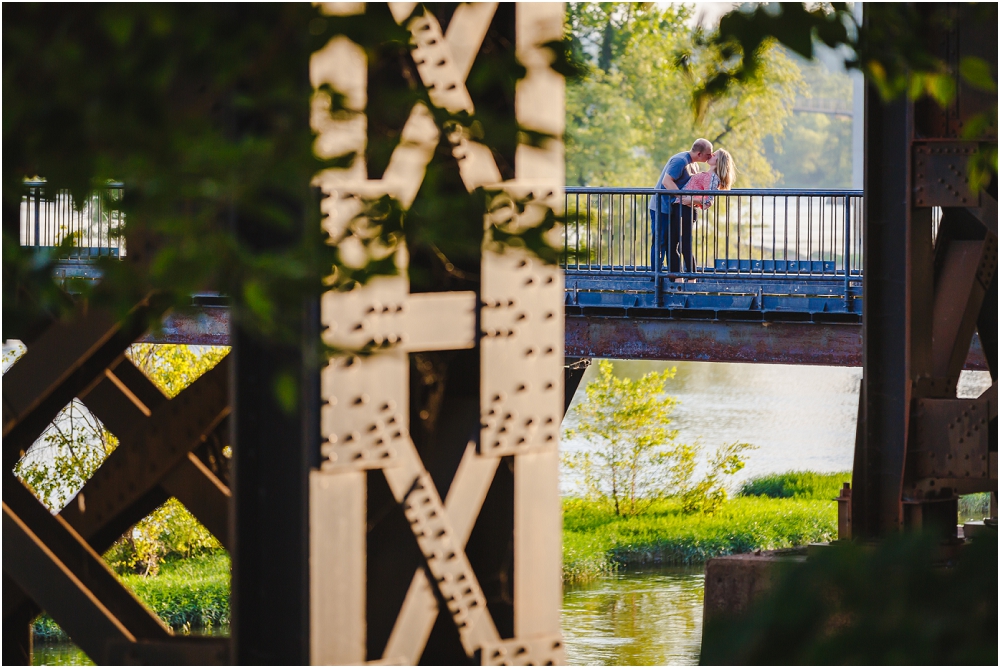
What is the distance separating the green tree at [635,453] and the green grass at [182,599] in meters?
6.60

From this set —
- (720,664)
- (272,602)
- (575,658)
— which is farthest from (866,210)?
(575,658)

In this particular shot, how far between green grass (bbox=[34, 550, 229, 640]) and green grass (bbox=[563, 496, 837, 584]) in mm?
4582

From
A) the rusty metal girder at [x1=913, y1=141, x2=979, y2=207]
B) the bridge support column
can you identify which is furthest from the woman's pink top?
the rusty metal girder at [x1=913, y1=141, x2=979, y2=207]

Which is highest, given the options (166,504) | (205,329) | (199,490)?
(205,329)

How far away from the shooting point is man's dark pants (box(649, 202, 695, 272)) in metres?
14.0

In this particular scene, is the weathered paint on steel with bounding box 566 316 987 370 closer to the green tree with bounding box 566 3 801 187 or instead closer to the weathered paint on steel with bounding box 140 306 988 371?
the weathered paint on steel with bounding box 140 306 988 371

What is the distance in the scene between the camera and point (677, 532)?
791 inches

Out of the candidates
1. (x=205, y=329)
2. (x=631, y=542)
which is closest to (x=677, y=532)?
(x=631, y=542)

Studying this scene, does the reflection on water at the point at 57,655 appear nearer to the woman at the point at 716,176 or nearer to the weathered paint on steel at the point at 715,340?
the weathered paint on steel at the point at 715,340

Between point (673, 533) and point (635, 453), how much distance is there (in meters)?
1.75

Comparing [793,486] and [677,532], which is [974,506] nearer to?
[793,486]

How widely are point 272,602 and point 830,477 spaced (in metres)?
25.1

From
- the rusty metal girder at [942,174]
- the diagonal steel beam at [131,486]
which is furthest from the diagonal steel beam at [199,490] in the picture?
the rusty metal girder at [942,174]

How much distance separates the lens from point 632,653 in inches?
563
